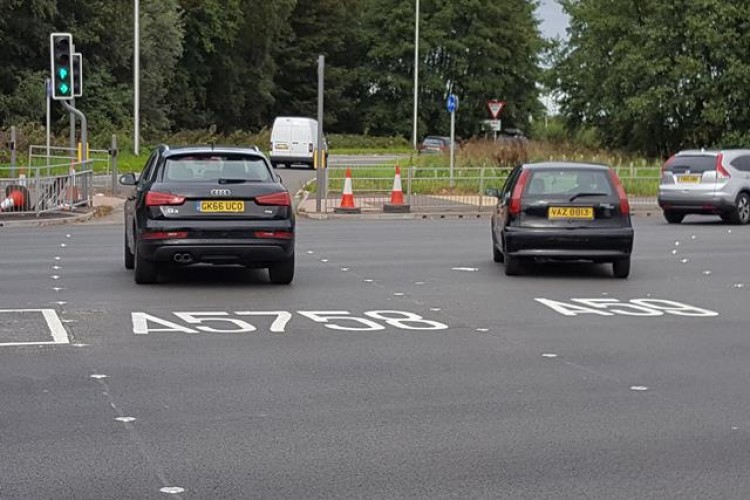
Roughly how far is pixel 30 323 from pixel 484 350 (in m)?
4.21

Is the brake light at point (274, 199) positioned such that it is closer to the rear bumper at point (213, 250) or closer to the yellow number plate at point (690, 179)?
the rear bumper at point (213, 250)

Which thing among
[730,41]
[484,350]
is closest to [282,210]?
[484,350]

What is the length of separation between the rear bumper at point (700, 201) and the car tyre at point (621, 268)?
1227 centimetres

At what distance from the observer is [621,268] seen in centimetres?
1808

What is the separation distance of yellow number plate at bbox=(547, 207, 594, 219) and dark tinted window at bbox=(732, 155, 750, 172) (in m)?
13.5

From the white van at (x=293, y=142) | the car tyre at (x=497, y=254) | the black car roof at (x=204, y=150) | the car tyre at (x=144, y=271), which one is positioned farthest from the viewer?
the white van at (x=293, y=142)

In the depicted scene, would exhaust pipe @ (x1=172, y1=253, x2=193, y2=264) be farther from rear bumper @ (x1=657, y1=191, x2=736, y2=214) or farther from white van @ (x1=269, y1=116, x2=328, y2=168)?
white van @ (x1=269, y1=116, x2=328, y2=168)

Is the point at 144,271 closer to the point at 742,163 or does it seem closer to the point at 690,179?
the point at 690,179

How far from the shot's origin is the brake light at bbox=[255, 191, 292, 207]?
1598 centimetres

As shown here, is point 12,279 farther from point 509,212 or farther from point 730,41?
point 730,41

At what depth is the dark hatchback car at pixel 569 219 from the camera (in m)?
17.7

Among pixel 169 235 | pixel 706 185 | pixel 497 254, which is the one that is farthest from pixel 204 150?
pixel 706 185

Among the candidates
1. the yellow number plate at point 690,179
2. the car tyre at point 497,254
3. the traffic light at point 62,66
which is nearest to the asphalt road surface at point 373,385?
the car tyre at point 497,254

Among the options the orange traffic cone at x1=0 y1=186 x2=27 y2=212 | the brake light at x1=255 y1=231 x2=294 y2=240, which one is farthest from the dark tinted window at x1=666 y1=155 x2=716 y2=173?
the brake light at x1=255 y1=231 x2=294 y2=240
